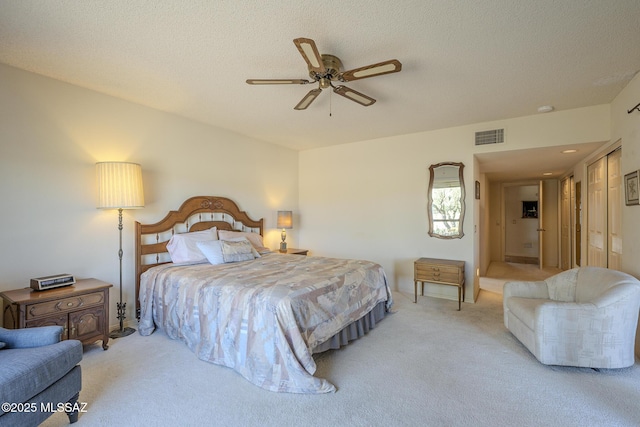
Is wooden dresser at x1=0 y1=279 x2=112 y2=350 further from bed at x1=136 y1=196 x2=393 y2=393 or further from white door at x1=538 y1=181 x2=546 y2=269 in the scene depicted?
white door at x1=538 y1=181 x2=546 y2=269

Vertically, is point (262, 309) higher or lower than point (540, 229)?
lower

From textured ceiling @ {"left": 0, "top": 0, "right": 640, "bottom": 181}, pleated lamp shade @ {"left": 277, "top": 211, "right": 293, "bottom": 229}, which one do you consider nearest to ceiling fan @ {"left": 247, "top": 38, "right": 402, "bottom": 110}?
textured ceiling @ {"left": 0, "top": 0, "right": 640, "bottom": 181}

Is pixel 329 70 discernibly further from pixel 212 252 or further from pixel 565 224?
pixel 565 224

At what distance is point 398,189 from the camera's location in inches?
201

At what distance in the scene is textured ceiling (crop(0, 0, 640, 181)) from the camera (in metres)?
1.96

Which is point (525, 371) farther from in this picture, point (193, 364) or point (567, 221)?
point (567, 221)

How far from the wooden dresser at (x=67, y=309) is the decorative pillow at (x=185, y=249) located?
86cm

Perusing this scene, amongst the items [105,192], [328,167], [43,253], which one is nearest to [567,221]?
[328,167]

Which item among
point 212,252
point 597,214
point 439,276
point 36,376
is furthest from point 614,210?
point 36,376

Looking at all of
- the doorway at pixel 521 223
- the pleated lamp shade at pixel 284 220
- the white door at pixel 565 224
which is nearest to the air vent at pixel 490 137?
the pleated lamp shade at pixel 284 220

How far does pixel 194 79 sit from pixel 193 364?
8.67 ft

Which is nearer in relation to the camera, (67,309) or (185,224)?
(67,309)

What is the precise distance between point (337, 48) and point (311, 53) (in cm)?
42

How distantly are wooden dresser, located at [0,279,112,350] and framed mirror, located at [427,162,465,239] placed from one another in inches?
170
